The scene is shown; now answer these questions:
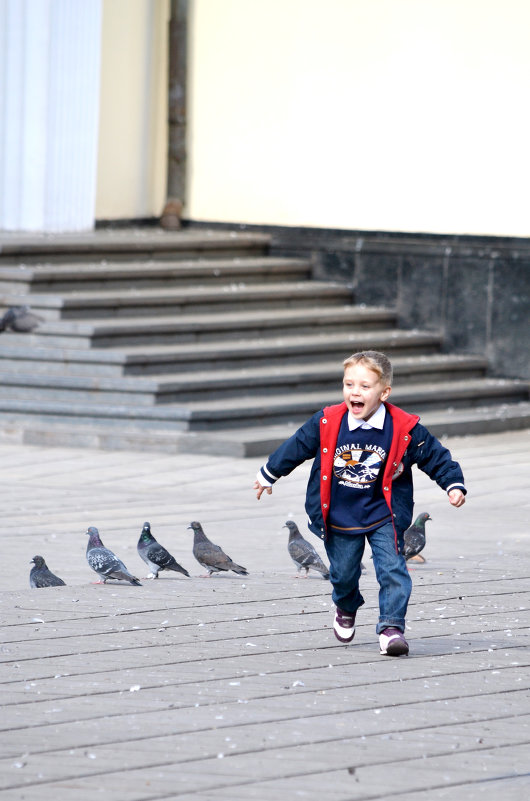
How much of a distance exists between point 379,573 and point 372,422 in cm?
62

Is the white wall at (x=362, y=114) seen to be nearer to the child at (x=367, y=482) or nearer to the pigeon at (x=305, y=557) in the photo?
the pigeon at (x=305, y=557)

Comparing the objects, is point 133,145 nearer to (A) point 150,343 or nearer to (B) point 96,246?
(B) point 96,246

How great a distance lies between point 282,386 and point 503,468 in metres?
2.87

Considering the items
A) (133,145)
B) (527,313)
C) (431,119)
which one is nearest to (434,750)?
(527,313)

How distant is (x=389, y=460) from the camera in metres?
5.98

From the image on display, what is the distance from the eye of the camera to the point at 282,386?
14.5m

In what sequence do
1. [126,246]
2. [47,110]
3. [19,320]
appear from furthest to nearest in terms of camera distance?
[47,110] < [126,246] < [19,320]

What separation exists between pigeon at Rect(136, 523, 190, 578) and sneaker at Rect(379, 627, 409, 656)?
201 cm

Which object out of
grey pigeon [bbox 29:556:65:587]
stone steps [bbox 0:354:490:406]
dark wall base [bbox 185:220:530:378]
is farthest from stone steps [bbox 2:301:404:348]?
grey pigeon [bbox 29:556:65:587]

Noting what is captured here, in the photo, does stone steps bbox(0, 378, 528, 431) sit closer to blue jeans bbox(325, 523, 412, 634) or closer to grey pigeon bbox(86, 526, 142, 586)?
grey pigeon bbox(86, 526, 142, 586)

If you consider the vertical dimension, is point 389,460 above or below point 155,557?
above

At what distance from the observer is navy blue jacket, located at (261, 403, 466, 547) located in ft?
19.7

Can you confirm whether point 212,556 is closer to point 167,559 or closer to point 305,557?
point 167,559

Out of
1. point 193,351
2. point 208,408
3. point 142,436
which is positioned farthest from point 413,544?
point 193,351
